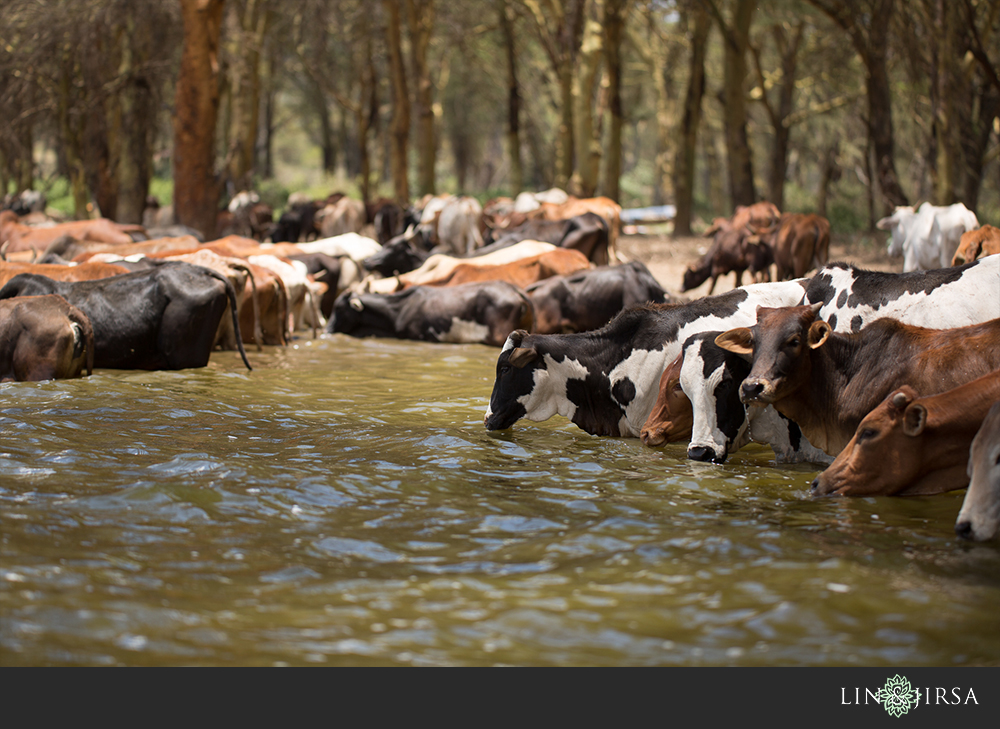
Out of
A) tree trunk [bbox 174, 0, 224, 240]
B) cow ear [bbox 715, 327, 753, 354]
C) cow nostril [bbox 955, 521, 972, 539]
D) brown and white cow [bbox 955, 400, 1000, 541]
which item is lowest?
cow nostril [bbox 955, 521, 972, 539]

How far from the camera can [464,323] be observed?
48.1 feet

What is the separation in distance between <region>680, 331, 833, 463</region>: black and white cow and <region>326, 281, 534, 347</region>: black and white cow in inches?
274

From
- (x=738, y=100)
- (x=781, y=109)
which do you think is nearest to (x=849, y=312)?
(x=738, y=100)

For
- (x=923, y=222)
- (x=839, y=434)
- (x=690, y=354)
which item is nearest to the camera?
(x=839, y=434)

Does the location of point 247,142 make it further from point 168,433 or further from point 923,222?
point 168,433

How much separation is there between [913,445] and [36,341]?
7.81 m

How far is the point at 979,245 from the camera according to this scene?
1044 cm

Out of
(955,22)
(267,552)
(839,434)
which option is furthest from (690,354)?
(955,22)

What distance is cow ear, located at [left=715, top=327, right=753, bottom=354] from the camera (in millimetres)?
6730

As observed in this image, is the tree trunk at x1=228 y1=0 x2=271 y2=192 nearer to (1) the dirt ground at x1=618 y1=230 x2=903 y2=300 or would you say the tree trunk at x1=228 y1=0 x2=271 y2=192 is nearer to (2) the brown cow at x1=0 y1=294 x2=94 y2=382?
(1) the dirt ground at x1=618 y1=230 x2=903 y2=300

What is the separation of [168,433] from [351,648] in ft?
14.1
